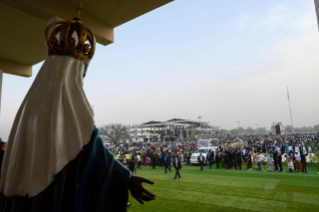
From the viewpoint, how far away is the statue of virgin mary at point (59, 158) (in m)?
1.11

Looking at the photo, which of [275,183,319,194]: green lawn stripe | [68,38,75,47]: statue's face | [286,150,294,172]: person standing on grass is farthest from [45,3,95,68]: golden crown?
[286,150,294,172]: person standing on grass

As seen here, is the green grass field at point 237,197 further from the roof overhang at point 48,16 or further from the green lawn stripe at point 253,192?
the roof overhang at point 48,16

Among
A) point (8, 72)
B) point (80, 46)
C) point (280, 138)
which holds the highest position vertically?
point (8, 72)

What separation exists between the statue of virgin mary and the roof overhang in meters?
4.61

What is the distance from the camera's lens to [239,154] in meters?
15.5

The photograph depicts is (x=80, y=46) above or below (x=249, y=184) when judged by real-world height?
above

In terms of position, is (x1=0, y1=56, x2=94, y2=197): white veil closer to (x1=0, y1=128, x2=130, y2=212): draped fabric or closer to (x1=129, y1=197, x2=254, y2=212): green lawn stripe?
(x1=0, y1=128, x2=130, y2=212): draped fabric

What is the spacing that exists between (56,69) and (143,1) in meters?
4.64

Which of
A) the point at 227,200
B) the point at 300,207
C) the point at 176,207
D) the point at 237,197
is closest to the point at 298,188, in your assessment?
the point at 300,207

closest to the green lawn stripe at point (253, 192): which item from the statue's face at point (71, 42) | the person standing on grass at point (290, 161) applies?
the person standing on grass at point (290, 161)

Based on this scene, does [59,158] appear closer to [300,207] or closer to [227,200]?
[227,200]

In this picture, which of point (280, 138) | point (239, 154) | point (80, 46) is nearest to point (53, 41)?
point (80, 46)

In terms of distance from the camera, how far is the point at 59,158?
1.10 metres

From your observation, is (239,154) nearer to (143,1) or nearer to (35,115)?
(143,1)
